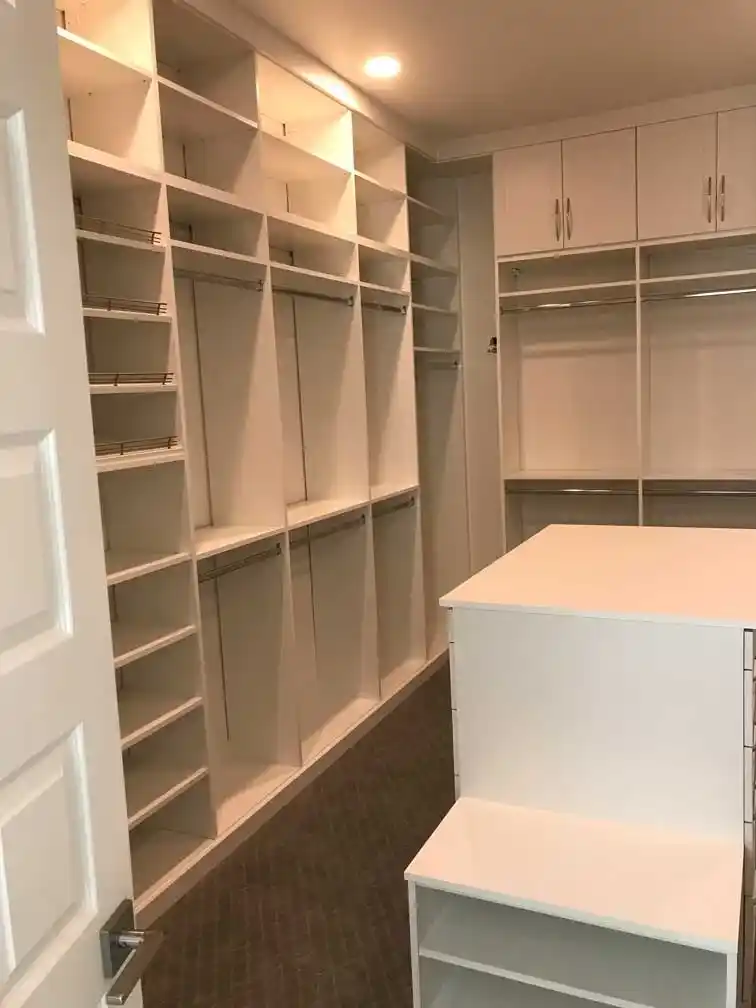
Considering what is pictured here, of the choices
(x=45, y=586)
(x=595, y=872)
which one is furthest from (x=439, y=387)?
(x=45, y=586)

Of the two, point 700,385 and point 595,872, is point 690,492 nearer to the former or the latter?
point 700,385

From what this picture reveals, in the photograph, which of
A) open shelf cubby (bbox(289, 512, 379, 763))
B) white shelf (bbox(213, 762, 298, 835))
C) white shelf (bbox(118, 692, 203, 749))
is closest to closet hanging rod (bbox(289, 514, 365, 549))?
open shelf cubby (bbox(289, 512, 379, 763))

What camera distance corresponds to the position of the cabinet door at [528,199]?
14.6 ft

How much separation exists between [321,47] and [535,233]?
1581 millimetres

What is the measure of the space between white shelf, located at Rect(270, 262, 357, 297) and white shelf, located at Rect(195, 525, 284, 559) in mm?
983

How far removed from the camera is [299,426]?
4059 mm

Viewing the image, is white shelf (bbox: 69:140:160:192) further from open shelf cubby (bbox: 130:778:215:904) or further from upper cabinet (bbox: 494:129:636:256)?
upper cabinet (bbox: 494:129:636:256)

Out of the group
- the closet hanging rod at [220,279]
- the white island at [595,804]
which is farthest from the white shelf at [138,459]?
the white island at [595,804]

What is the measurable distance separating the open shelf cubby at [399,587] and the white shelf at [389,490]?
0.11 m

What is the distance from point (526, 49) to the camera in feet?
11.4

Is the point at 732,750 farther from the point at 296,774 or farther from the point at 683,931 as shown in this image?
the point at 296,774

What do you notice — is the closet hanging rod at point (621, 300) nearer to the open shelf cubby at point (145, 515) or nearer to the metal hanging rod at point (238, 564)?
the metal hanging rod at point (238, 564)

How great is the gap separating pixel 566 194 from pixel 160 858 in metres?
3.51

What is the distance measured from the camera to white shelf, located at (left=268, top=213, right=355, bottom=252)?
131 inches
